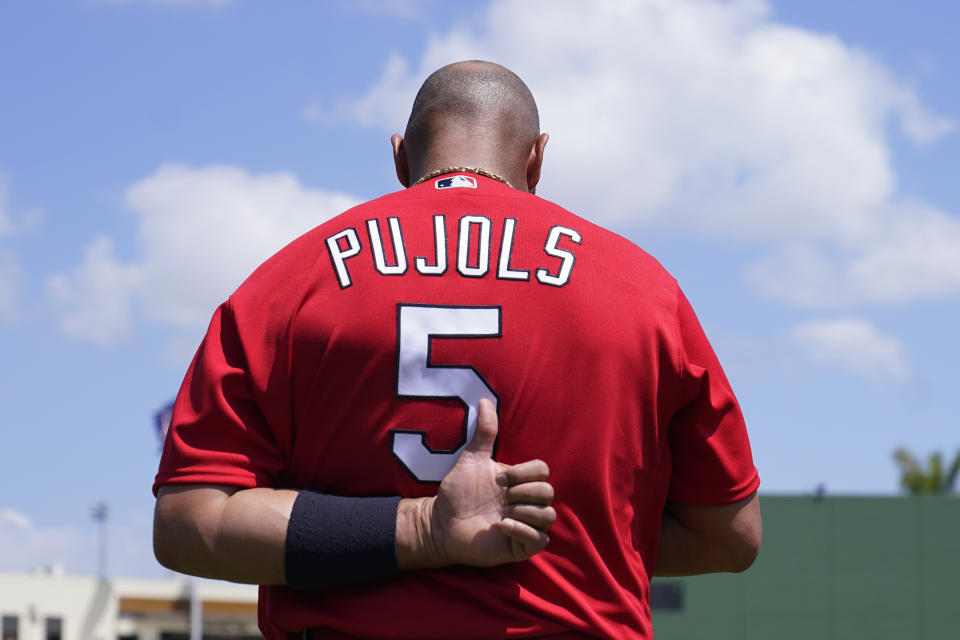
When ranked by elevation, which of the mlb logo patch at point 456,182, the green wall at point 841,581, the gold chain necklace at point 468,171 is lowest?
the green wall at point 841,581

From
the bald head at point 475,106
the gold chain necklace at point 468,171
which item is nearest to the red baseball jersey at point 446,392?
the gold chain necklace at point 468,171

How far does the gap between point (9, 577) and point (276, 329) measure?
36.6m

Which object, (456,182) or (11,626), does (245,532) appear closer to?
(456,182)

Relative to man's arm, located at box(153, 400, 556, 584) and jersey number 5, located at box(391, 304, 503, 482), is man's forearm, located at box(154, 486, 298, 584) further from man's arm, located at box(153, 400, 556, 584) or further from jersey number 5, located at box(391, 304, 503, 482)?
jersey number 5, located at box(391, 304, 503, 482)

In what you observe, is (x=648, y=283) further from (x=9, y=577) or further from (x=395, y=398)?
(x=9, y=577)

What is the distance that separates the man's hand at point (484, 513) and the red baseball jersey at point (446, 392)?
0.18ft

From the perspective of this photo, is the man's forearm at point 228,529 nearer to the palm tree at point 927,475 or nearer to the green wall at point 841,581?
the green wall at point 841,581

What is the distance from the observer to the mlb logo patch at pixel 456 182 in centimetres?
228

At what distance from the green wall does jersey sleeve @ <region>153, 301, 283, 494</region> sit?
2120 centimetres

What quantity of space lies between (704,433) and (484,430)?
1.67 feet

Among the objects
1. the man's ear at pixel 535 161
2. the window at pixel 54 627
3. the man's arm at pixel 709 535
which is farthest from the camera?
the window at pixel 54 627

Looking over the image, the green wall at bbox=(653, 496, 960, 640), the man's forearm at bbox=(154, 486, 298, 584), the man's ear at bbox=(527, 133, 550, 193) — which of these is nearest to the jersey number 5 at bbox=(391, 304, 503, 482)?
the man's forearm at bbox=(154, 486, 298, 584)

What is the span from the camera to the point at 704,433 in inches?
88.2

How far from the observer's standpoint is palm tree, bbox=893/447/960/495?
1161 inches
